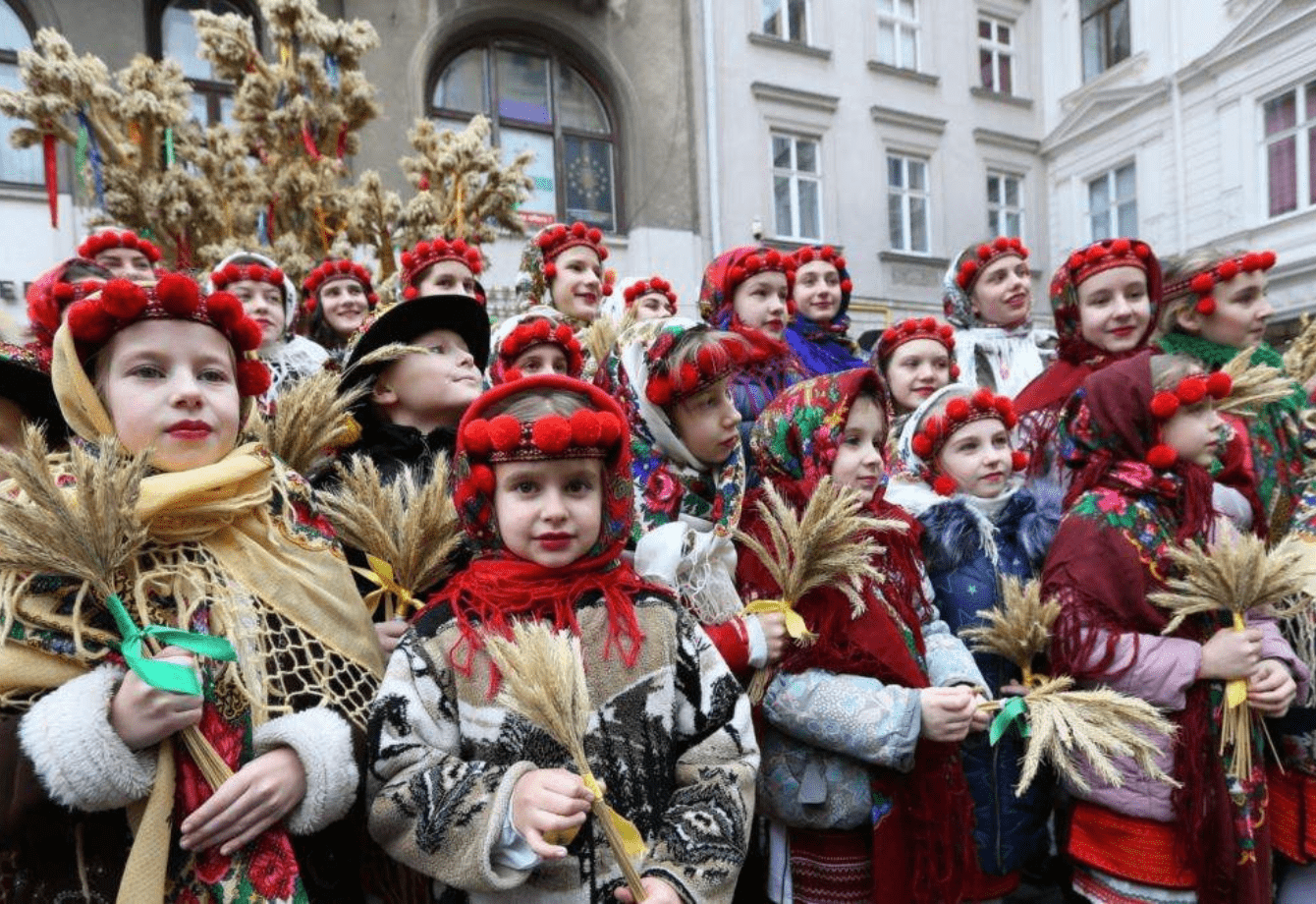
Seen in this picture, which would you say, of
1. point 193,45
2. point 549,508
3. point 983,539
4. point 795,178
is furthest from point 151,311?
point 795,178

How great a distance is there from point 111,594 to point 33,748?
9.9 inches

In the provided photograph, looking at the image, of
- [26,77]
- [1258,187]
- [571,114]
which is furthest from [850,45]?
[26,77]

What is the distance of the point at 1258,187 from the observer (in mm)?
12859

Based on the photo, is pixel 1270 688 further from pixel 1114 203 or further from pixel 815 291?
pixel 1114 203

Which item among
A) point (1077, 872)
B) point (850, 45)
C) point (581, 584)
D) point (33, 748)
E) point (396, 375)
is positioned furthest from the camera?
point (850, 45)

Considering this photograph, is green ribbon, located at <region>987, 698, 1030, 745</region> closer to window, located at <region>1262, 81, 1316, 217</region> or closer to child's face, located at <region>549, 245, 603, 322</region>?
child's face, located at <region>549, 245, 603, 322</region>

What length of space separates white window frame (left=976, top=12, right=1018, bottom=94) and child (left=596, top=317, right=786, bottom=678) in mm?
16134

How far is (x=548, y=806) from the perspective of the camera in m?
1.37

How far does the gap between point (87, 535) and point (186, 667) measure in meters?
0.27

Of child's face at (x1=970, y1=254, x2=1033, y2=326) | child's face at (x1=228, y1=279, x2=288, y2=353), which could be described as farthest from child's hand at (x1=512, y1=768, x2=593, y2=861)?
child's face at (x1=970, y1=254, x2=1033, y2=326)

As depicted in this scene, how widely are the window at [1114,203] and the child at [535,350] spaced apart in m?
14.9

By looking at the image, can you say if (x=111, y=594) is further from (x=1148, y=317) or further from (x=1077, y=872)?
(x=1148, y=317)

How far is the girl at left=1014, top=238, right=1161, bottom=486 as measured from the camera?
310 centimetres

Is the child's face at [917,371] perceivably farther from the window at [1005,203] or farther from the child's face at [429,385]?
the window at [1005,203]
